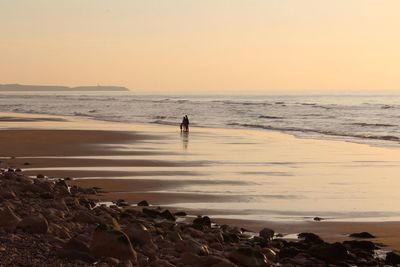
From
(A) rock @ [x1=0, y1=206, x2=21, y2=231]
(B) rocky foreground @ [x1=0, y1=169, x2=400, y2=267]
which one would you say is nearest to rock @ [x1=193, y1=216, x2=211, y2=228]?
(B) rocky foreground @ [x1=0, y1=169, x2=400, y2=267]

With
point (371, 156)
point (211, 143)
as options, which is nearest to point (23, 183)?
point (371, 156)

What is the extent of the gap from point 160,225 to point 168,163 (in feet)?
36.2

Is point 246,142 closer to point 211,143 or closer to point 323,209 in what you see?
point 211,143

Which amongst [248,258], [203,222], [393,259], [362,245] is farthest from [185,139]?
[248,258]

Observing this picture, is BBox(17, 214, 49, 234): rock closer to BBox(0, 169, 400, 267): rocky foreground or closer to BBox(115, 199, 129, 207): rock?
BBox(0, 169, 400, 267): rocky foreground

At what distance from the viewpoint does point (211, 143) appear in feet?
99.6

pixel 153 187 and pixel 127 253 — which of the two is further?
pixel 153 187

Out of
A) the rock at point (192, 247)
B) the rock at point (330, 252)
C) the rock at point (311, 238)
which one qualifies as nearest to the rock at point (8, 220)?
the rock at point (192, 247)

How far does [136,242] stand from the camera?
8.72 metres

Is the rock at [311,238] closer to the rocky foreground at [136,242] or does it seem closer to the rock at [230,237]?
the rocky foreground at [136,242]

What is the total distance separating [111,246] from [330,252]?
3218 mm

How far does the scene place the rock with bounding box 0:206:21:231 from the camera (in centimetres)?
848

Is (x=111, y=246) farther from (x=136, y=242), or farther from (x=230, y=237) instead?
(x=230, y=237)

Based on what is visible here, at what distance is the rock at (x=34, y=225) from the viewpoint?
27.7 ft
